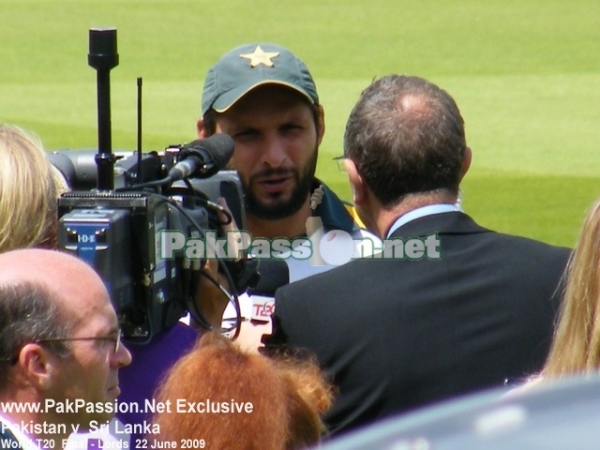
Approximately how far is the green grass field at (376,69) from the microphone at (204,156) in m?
6.59

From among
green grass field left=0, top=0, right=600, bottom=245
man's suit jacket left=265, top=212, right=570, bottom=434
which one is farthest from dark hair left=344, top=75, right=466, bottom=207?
green grass field left=0, top=0, right=600, bottom=245

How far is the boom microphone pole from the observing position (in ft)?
8.01

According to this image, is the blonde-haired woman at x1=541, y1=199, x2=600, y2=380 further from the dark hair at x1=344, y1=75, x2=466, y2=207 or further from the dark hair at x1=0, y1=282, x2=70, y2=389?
the dark hair at x1=0, y1=282, x2=70, y2=389

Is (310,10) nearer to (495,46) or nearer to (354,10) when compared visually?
(354,10)

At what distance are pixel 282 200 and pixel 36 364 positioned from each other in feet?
5.58

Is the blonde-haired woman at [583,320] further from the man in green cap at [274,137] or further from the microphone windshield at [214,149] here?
the man in green cap at [274,137]

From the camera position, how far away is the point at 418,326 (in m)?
2.59

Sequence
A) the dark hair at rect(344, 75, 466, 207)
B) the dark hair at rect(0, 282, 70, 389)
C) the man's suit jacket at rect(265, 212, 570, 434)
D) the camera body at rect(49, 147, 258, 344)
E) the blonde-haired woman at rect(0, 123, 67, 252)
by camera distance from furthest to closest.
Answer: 1. the dark hair at rect(344, 75, 466, 207)
2. the man's suit jacket at rect(265, 212, 570, 434)
3. the blonde-haired woman at rect(0, 123, 67, 252)
4. the camera body at rect(49, 147, 258, 344)
5. the dark hair at rect(0, 282, 70, 389)

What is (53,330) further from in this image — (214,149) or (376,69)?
(376,69)

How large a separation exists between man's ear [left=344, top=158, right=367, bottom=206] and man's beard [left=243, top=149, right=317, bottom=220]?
0.66m

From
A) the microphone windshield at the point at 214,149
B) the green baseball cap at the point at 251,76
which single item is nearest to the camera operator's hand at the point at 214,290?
the microphone windshield at the point at 214,149

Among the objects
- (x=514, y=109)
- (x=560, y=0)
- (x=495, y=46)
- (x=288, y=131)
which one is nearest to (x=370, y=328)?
(x=288, y=131)

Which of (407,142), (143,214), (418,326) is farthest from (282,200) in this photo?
(143,214)

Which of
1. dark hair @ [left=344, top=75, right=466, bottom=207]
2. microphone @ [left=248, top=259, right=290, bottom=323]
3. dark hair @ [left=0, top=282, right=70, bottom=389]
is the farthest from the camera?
microphone @ [left=248, top=259, right=290, bottom=323]
